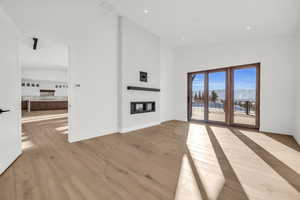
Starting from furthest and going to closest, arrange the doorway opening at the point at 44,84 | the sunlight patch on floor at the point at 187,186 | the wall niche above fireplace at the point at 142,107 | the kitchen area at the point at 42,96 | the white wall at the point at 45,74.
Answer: the white wall at the point at 45,74, the kitchen area at the point at 42,96, the doorway opening at the point at 44,84, the wall niche above fireplace at the point at 142,107, the sunlight patch on floor at the point at 187,186

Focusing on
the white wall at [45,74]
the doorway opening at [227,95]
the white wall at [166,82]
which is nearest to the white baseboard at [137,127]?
the white wall at [166,82]

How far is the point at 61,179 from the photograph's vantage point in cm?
159

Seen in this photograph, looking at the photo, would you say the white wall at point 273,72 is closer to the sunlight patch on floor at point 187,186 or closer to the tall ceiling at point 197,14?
the tall ceiling at point 197,14

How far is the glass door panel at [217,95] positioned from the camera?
483cm

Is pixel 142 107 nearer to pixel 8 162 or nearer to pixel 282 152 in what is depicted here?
pixel 8 162

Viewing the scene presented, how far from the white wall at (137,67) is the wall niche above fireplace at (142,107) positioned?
110 mm

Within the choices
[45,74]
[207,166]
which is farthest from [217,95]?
Answer: [45,74]

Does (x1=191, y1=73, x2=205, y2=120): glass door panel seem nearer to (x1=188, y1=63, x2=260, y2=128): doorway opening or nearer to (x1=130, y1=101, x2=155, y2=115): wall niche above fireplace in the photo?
(x1=188, y1=63, x2=260, y2=128): doorway opening

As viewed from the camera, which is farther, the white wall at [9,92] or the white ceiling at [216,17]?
the white ceiling at [216,17]

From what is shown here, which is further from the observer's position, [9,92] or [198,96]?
[198,96]

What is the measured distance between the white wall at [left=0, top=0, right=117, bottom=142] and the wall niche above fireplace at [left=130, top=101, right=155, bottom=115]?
55 cm

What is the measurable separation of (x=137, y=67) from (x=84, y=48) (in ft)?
5.01

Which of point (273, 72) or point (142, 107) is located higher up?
point (273, 72)

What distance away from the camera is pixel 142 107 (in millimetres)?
4270
